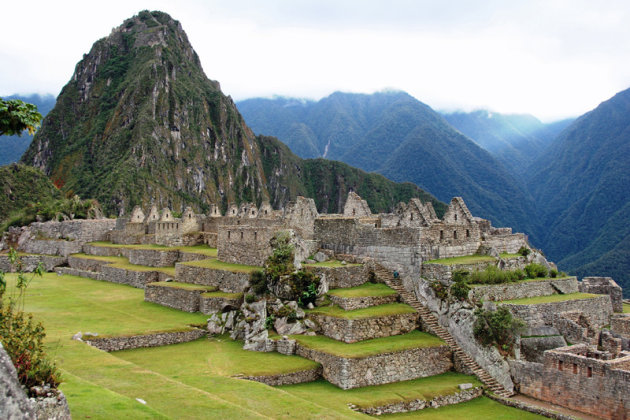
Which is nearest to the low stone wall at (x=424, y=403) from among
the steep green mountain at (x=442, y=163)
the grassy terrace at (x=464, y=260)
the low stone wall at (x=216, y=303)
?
the grassy terrace at (x=464, y=260)

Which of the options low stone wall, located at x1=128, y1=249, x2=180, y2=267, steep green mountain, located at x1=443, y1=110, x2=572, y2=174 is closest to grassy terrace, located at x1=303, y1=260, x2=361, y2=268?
low stone wall, located at x1=128, y1=249, x2=180, y2=267

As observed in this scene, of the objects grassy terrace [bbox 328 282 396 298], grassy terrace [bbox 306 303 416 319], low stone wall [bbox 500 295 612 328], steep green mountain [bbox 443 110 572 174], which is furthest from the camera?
steep green mountain [bbox 443 110 572 174]

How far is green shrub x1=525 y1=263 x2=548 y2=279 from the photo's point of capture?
23016 millimetres

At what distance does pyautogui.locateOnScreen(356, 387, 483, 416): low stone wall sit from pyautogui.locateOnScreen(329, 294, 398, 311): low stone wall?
4868mm

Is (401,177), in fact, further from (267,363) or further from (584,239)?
(267,363)

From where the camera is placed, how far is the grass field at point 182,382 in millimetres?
12266

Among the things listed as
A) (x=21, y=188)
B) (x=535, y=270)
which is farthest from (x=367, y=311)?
(x=21, y=188)

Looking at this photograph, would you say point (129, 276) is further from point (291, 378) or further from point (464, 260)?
point (464, 260)

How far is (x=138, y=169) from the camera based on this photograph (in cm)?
18312

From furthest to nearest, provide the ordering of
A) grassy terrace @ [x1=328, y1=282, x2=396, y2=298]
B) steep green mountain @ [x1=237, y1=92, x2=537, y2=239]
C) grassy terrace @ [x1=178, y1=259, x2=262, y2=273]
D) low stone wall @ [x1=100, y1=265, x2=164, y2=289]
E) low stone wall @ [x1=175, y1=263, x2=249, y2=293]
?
steep green mountain @ [x1=237, y1=92, x2=537, y2=239]
low stone wall @ [x1=100, y1=265, x2=164, y2=289]
grassy terrace @ [x1=178, y1=259, x2=262, y2=273]
low stone wall @ [x1=175, y1=263, x2=249, y2=293]
grassy terrace @ [x1=328, y1=282, x2=396, y2=298]

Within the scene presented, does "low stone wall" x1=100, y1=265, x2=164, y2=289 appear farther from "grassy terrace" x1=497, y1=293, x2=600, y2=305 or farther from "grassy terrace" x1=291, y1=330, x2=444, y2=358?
"grassy terrace" x1=497, y1=293, x2=600, y2=305

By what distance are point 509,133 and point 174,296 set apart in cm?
13662

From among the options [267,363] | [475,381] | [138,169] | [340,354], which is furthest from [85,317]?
[138,169]

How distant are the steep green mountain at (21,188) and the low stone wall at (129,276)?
70905mm
